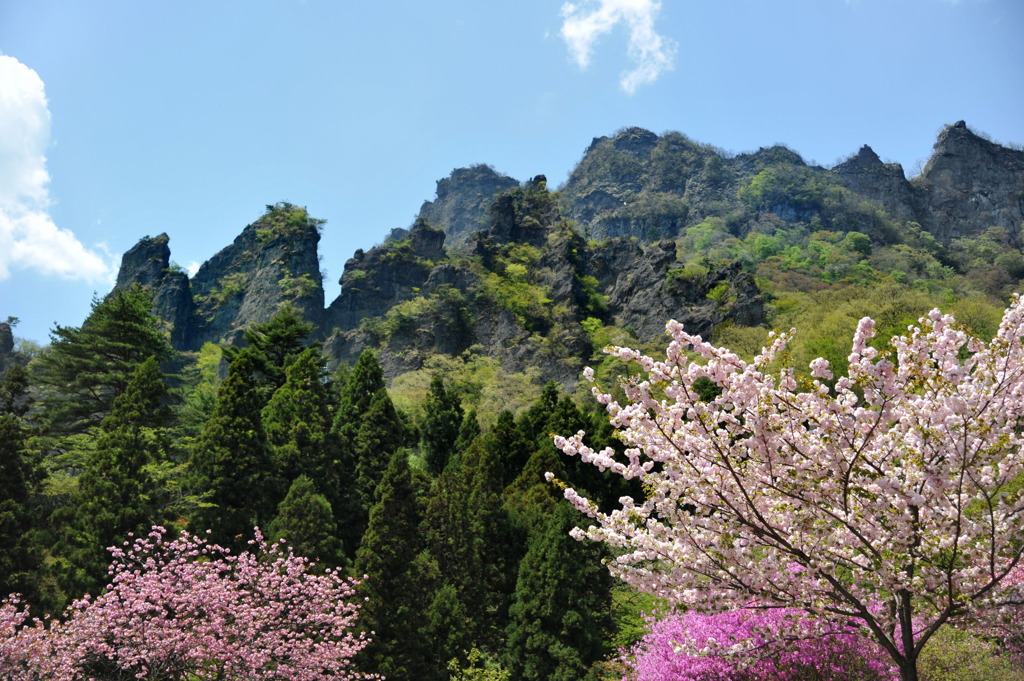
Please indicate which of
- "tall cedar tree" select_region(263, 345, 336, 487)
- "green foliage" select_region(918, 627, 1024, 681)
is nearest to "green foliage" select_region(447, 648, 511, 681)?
"tall cedar tree" select_region(263, 345, 336, 487)

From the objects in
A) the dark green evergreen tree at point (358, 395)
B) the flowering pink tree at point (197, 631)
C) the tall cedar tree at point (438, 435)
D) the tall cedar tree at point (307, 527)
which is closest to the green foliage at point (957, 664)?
the flowering pink tree at point (197, 631)

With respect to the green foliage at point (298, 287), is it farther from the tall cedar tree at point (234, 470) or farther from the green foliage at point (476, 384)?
the tall cedar tree at point (234, 470)

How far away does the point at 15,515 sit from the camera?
1333 centimetres

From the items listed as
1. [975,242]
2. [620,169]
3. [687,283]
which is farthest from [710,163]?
[687,283]

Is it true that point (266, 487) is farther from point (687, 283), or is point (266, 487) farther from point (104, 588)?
point (687, 283)

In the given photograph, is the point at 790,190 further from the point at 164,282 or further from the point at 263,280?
the point at 164,282

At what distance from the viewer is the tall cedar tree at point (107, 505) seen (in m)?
12.4

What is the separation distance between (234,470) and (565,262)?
120ft

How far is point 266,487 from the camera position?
1555cm

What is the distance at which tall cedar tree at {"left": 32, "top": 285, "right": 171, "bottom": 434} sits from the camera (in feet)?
74.4

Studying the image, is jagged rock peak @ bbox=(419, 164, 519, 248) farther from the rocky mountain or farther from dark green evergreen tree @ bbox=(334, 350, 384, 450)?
dark green evergreen tree @ bbox=(334, 350, 384, 450)

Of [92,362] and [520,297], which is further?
[520,297]

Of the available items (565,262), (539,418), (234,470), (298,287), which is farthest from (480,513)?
(298,287)

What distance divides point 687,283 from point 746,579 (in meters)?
40.7
